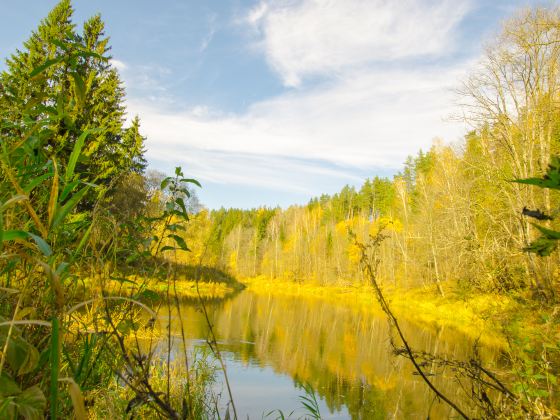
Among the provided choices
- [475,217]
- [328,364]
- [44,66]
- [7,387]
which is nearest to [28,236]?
[7,387]

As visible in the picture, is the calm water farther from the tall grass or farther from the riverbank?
the tall grass

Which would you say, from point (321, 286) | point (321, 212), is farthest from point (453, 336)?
point (321, 212)

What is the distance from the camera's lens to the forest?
92cm

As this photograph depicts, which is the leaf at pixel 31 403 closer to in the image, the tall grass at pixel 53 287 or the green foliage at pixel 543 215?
the tall grass at pixel 53 287

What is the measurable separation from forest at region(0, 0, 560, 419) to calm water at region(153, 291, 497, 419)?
10cm

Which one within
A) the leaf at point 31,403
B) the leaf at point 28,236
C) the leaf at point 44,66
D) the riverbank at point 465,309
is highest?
the leaf at point 44,66

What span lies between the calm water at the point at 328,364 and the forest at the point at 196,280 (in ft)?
0.33

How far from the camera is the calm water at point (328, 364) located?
7.45 meters

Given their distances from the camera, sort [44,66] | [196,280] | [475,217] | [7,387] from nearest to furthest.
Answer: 1. [7,387]
2. [44,66]
3. [196,280]
4. [475,217]

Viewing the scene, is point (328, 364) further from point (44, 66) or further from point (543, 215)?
point (44, 66)

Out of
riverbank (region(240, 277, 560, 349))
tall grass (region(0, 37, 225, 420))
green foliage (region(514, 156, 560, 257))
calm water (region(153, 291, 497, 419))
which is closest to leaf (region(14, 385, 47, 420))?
tall grass (region(0, 37, 225, 420))

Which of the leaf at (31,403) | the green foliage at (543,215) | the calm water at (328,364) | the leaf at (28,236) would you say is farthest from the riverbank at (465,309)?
the leaf at (28,236)

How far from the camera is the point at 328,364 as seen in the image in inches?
423

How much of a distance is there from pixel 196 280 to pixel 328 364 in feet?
34.5
